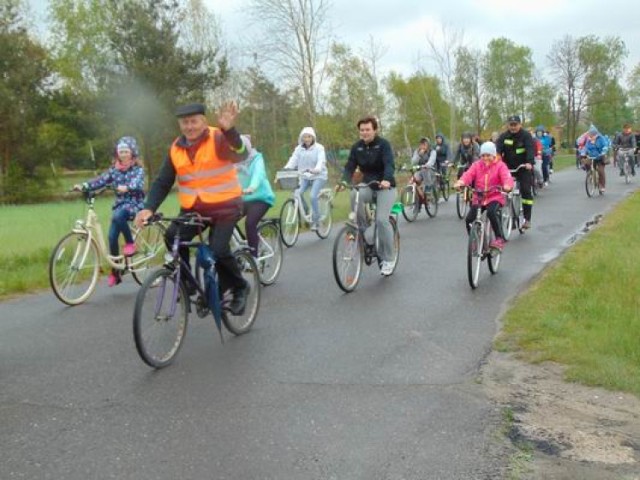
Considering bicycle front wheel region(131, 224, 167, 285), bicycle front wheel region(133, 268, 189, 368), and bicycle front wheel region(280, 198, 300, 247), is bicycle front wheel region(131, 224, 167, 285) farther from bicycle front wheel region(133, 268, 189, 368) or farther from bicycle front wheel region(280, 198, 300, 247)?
bicycle front wheel region(133, 268, 189, 368)

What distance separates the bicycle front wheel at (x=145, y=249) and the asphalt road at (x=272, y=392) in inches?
20.6

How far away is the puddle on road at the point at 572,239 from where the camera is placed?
399 inches

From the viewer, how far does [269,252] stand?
8.72 meters

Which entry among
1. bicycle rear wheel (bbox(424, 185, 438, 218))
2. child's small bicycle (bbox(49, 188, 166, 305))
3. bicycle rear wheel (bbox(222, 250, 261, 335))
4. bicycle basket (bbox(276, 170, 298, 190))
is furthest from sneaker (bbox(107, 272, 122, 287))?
bicycle rear wheel (bbox(424, 185, 438, 218))

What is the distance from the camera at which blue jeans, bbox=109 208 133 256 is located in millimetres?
8469

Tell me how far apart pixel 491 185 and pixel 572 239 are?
3546 millimetres

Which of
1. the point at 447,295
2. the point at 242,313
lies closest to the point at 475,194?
the point at 447,295

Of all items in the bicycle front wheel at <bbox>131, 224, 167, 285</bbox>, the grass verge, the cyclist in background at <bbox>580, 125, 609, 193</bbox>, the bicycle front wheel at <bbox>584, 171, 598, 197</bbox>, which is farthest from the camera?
the bicycle front wheel at <bbox>584, 171, 598, 197</bbox>

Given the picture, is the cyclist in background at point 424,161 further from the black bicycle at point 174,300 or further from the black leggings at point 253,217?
the black bicycle at point 174,300

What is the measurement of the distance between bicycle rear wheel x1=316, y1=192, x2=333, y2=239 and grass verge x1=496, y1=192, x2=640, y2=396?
4.75m

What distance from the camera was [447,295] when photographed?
794 cm

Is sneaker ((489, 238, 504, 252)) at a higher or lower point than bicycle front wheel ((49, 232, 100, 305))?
lower

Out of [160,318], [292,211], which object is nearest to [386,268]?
[292,211]

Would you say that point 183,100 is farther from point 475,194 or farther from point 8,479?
point 8,479
